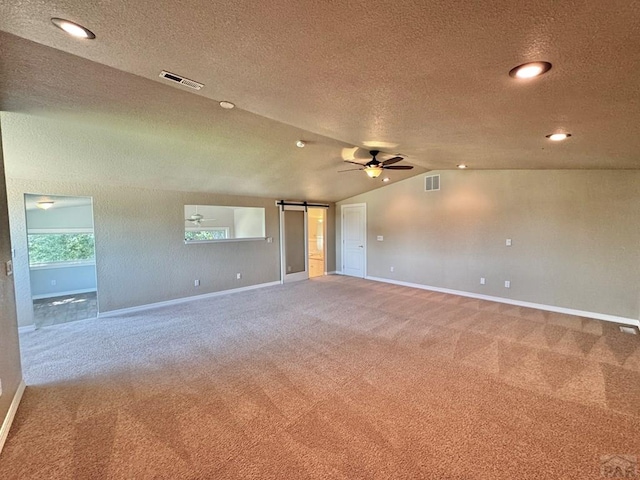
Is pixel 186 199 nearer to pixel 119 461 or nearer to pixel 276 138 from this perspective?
pixel 276 138

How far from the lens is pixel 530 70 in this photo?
1463 millimetres

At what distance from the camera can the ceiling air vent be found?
1882 mm

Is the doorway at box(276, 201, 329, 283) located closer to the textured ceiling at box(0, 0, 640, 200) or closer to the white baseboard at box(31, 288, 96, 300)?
the textured ceiling at box(0, 0, 640, 200)

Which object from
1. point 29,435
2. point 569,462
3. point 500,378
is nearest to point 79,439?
point 29,435

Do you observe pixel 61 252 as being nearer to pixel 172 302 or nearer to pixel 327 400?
pixel 172 302

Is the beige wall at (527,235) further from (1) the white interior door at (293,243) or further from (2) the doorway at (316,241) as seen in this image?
(2) the doorway at (316,241)

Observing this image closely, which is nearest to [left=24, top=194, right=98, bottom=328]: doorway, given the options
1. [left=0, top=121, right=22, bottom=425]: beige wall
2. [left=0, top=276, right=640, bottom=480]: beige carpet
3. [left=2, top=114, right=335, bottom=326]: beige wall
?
[left=2, top=114, right=335, bottom=326]: beige wall

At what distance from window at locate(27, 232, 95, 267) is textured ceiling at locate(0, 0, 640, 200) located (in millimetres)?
5372

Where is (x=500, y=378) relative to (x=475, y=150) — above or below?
below

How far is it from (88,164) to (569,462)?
593 cm

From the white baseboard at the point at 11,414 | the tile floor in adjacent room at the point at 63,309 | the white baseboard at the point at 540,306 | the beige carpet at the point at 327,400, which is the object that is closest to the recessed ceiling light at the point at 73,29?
the beige carpet at the point at 327,400

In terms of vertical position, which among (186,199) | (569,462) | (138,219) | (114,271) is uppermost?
(186,199)

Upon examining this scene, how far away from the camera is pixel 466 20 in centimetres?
112

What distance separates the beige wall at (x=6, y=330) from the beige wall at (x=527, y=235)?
664 cm
